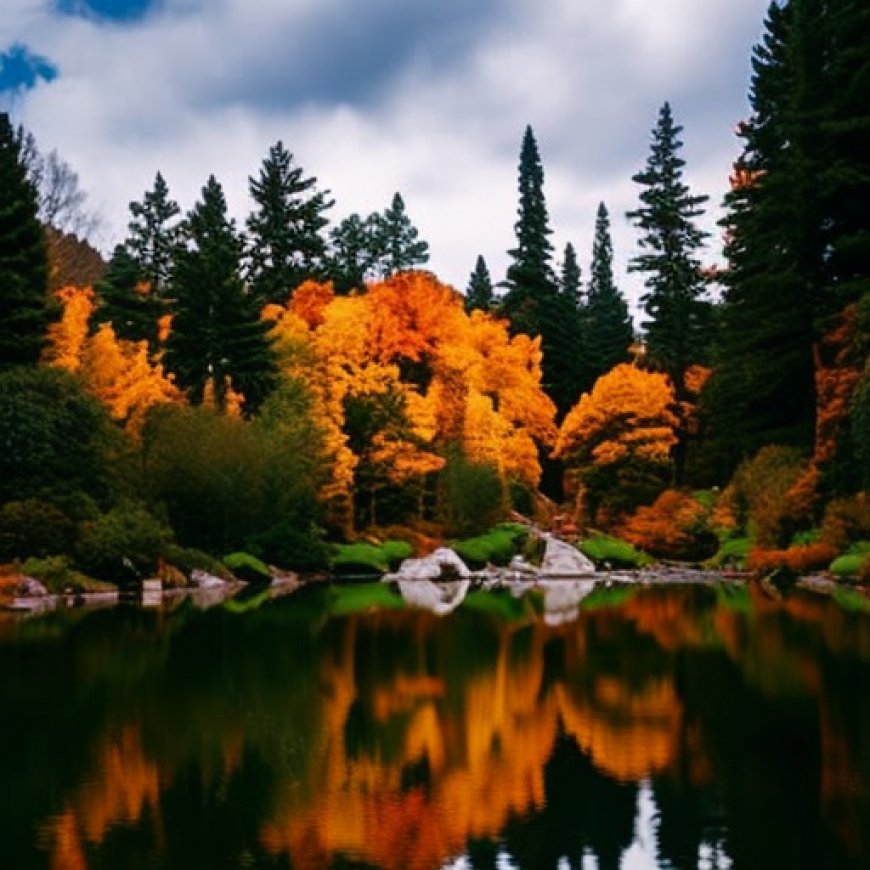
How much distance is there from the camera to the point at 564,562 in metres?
42.2

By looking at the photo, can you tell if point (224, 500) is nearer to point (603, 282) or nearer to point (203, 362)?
point (203, 362)

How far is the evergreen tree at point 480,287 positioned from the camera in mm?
82312

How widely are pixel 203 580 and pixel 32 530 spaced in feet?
19.0

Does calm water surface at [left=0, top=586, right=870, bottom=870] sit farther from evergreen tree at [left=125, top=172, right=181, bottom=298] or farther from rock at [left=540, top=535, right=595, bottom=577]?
evergreen tree at [left=125, top=172, right=181, bottom=298]

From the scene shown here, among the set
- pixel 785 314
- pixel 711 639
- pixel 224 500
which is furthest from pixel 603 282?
pixel 711 639

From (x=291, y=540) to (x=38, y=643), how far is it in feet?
65.4

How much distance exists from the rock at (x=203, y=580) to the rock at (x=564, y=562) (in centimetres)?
1270

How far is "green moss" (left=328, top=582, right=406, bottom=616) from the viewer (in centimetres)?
2581

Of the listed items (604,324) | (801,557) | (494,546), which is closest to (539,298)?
(604,324)

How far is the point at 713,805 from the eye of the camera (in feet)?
26.8

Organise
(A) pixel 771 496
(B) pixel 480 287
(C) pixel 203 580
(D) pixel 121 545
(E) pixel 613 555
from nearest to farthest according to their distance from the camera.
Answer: (D) pixel 121 545 < (C) pixel 203 580 < (A) pixel 771 496 < (E) pixel 613 555 < (B) pixel 480 287

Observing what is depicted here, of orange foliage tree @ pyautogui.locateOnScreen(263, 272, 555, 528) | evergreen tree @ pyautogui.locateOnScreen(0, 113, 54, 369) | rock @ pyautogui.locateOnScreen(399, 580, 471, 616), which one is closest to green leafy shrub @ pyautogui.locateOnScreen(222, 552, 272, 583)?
rock @ pyautogui.locateOnScreen(399, 580, 471, 616)

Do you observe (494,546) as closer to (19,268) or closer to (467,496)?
(467,496)

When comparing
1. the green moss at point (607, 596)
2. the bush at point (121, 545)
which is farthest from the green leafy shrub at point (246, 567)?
the green moss at point (607, 596)
